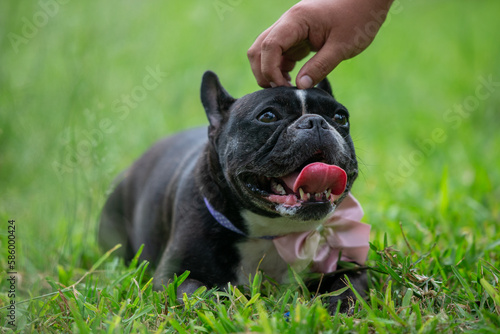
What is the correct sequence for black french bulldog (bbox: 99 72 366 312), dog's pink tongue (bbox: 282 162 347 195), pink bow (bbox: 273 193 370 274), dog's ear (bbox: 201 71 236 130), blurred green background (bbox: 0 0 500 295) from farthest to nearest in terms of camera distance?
blurred green background (bbox: 0 0 500 295) < dog's ear (bbox: 201 71 236 130) < pink bow (bbox: 273 193 370 274) < black french bulldog (bbox: 99 72 366 312) < dog's pink tongue (bbox: 282 162 347 195)

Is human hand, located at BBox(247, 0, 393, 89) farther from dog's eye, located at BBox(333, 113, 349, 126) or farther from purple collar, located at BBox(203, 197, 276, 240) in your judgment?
purple collar, located at BBox(203, 197, 276, 240)

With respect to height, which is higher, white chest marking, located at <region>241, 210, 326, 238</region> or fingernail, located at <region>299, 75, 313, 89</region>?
fingernail, located at <region>299, 75, 313, 89</region>

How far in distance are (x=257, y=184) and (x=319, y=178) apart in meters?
0.39

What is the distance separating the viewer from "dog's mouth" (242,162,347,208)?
9.15 ft

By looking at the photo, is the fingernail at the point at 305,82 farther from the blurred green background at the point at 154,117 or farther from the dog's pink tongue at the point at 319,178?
the blurred green background at the point at 154,117

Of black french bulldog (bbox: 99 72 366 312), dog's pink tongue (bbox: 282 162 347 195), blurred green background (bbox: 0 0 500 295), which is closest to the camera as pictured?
dog's pink tongue (bbox: 282 162 347 195)

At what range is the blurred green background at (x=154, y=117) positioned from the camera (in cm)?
403

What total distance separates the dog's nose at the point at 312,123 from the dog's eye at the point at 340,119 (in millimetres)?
300

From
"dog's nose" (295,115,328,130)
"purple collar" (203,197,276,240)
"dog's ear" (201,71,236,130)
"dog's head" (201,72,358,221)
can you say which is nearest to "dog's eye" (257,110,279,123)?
"dog's head" (201,72,358,221)

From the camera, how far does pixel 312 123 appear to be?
9.58 feet

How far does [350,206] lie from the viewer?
342 cm

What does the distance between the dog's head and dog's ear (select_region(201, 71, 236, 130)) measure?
0.41 ft

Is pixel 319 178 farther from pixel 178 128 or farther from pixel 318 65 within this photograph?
pixel 178 128

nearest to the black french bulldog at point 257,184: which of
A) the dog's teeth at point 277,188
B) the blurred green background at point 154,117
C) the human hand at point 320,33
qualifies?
the dog's teeth at point 277,188
